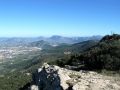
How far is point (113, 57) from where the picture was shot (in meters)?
59.8

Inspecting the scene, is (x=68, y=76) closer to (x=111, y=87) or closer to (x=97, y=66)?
(x=111, y=87)

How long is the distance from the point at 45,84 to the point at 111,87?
10.8 metres

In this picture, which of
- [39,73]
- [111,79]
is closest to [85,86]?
[111,79]

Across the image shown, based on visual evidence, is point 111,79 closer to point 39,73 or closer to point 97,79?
point 97,79

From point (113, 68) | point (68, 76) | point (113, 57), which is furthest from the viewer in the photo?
point (113, 57)

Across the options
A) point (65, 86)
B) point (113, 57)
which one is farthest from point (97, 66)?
point (65, 86)

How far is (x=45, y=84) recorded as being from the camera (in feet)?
130

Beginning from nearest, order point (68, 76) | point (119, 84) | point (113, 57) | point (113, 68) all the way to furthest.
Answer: point (119, 84) → point (68, 76) → point (113, 68) → point (113, 57)

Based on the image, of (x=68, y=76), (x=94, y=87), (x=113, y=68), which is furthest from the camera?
(x=113, y=68)

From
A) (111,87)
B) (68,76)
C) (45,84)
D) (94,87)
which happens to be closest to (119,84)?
(111,87)

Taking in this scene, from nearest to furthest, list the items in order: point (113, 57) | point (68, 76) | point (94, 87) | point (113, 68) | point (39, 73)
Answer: point (94, 87) < point (68, 76) < point (39, 73) < point (113, 68) < point (113, 57)

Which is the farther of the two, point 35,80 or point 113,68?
point 113,68

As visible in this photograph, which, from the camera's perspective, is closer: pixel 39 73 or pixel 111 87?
pixel 111 87

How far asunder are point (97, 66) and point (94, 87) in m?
29.0
